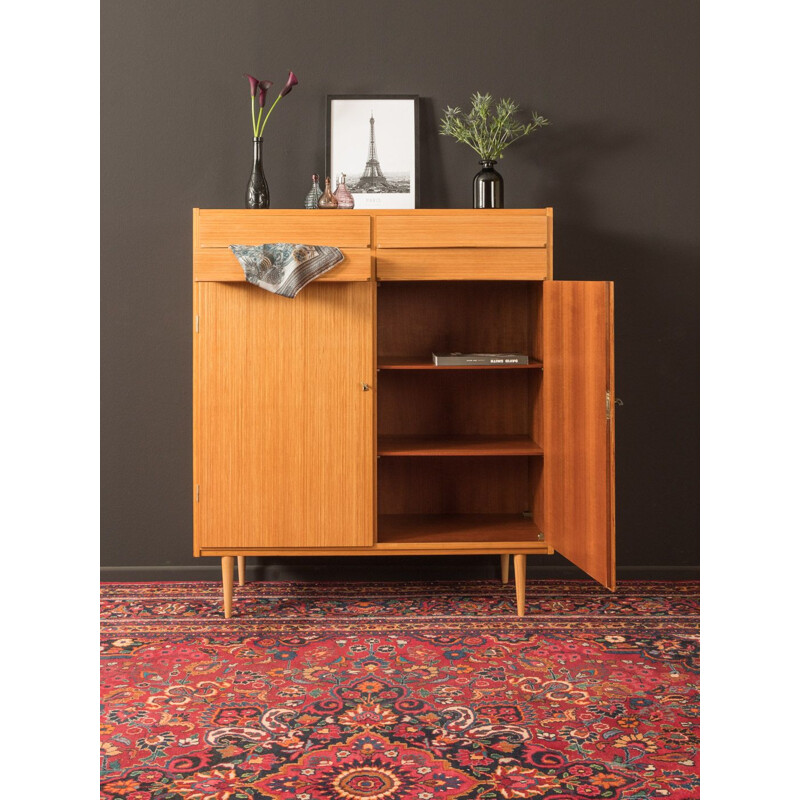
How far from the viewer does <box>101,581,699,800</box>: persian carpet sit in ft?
6.16

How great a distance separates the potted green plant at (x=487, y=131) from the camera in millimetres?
3020

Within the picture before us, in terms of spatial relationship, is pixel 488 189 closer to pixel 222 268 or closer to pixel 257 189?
pixel 257 189

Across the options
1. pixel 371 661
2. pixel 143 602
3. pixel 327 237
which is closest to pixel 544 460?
pixel 371 661

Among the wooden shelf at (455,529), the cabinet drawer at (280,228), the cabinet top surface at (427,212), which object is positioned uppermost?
the cabinet top surface at (427,212)

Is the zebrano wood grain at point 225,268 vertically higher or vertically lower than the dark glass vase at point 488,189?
lower

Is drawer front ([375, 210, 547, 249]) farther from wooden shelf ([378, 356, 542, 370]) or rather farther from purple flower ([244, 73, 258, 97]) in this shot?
purple flower ([244, 73, 258, 97])

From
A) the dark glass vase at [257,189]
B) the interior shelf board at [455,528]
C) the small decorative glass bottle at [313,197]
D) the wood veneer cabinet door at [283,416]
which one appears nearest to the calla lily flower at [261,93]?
the dark glass vase at [257,189]

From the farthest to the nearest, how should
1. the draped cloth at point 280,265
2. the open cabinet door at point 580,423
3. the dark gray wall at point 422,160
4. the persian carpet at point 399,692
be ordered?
the dark gray wall at point 422,160, the draped cloth at point 280,265, the open cabinet door at point 580,423, the persian carpet at point 399,692

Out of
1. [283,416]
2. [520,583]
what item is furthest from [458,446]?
[283,416]

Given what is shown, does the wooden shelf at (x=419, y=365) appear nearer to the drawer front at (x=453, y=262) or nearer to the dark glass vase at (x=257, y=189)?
the drawer front at (x=453, y=262)

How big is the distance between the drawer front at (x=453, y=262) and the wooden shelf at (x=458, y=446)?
646 millimetres

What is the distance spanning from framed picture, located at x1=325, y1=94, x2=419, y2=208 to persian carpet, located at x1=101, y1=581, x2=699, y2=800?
1706mm
